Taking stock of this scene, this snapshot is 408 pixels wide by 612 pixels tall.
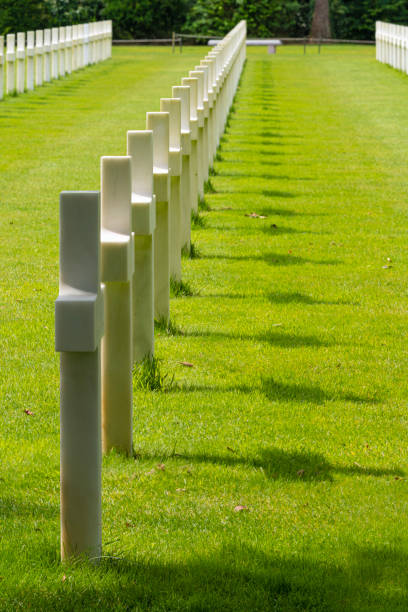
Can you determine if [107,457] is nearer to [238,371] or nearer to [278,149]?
[238,371]

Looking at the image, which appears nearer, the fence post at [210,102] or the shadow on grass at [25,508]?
the shadow on grass at [25,508]

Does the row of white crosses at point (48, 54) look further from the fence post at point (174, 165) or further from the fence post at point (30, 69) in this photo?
the fence post at point (174, 165)

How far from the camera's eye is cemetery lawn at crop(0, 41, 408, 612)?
160 inches

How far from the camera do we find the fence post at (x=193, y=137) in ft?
33.7

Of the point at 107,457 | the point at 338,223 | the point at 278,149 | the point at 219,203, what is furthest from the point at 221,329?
the point at 278,149

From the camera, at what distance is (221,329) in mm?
7637

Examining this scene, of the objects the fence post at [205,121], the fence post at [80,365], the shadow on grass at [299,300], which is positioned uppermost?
the fence post at [205,121]

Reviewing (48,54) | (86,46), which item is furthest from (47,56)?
(86,46)

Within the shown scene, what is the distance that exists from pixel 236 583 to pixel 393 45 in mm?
35839

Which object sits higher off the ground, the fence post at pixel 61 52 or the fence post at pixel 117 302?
the fence post at pixel 61 52

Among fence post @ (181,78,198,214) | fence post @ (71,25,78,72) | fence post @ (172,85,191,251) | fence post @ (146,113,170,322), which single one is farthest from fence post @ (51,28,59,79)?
fence post @ (146,113,170,322)

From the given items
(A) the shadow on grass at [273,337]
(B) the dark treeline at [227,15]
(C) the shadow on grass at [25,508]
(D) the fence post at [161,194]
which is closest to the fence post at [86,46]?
(B) the dark treeline at [227,15]

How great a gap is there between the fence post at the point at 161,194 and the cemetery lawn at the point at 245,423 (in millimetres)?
409

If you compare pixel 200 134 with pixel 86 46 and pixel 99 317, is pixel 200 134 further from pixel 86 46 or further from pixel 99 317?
pixel 86 46
